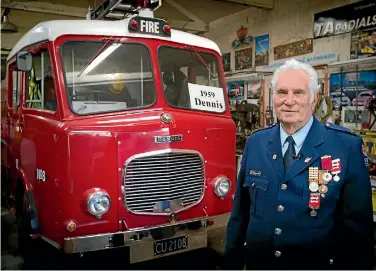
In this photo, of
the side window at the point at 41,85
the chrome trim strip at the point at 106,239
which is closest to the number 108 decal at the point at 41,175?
the side window at the point at 41,85

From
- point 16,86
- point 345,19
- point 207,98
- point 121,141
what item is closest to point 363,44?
point 345,19

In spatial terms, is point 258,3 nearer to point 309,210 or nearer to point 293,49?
point 293,49

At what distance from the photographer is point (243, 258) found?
2.23 meters

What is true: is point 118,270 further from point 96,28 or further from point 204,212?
point 96,28

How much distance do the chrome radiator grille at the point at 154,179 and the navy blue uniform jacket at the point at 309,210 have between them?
1.39m

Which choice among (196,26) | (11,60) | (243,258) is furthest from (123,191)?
(196,26)

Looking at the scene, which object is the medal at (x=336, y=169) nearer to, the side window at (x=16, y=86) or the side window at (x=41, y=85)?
the side window at (x=41, y=85)

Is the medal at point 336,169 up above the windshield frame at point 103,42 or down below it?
below

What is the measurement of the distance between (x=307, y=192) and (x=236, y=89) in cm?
635

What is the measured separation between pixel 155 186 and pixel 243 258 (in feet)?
4.09

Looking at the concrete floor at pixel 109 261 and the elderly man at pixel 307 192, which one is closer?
the elderly man at pixel 307 192

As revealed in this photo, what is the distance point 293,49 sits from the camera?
7.07m

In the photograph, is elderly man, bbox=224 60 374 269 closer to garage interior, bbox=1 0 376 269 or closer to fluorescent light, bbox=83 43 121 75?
fluorescent light, bbox=83 43 121 75

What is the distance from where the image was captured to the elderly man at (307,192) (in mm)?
1797
